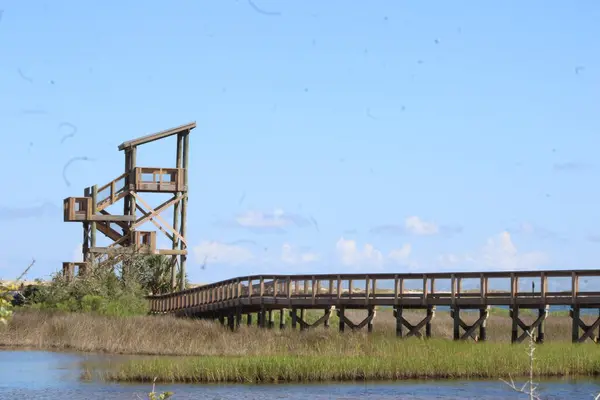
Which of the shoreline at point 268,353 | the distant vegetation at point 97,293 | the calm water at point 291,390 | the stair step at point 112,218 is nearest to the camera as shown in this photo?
the calm water at point 291,390

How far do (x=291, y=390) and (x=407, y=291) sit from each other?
14.7m

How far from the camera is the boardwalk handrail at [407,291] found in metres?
37.0

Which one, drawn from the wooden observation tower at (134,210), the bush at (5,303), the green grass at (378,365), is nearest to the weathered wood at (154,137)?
the wooden observation tower at (134,210)

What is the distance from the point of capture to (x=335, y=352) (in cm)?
3388

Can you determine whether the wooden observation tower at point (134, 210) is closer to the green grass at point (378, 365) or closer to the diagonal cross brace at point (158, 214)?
the diagonal cross brace at point (158, 214)

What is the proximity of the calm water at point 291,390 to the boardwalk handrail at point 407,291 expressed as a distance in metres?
6.57

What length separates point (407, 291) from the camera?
41938mm

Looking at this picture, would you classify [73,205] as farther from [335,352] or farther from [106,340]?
[335,352]

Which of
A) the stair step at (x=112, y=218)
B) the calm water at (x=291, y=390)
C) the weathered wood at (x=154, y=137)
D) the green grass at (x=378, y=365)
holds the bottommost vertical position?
the calm water at (x=291, y=390)

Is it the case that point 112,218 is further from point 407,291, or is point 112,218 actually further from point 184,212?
point 407,291

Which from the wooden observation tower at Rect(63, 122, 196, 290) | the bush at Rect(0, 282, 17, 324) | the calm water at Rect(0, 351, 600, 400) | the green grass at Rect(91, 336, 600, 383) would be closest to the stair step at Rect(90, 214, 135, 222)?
the wooden observation tower at Rect(63, 122, 196, 290)

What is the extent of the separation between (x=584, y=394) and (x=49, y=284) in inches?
1371

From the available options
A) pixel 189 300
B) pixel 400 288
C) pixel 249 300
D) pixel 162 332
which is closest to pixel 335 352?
pixel 400 288

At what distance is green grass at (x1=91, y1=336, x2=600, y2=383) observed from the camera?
29.7 m
